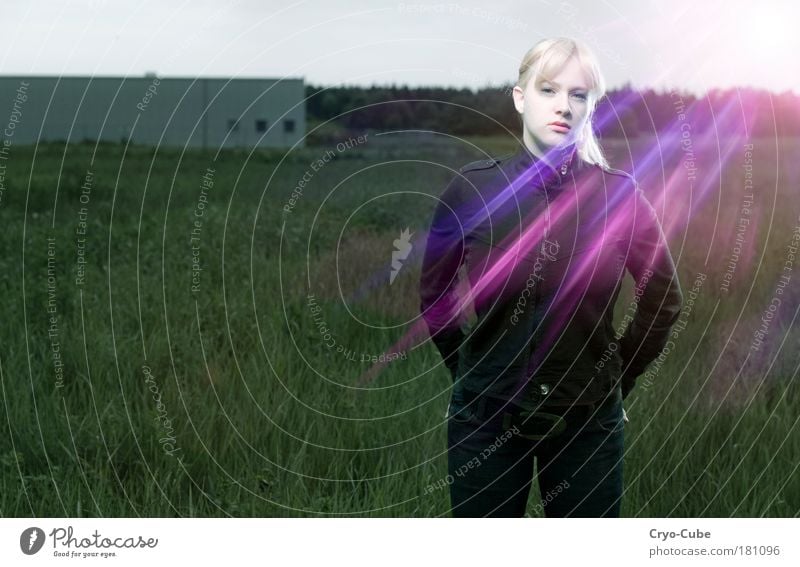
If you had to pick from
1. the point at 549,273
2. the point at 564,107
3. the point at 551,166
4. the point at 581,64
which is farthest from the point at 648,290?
the point at 581,64


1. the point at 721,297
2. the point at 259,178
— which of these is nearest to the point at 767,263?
the point at 721,297

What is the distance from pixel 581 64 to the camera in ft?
8.36

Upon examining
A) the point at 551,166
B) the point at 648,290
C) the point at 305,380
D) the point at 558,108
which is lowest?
the point at 305,380

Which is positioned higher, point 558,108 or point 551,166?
point 558,108

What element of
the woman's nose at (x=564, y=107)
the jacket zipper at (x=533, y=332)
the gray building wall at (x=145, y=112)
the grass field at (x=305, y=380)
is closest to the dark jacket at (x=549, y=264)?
the jacket zipper at (x=533, y=332)

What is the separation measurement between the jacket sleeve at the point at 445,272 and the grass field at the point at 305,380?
375 mm

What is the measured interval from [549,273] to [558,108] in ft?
1.67

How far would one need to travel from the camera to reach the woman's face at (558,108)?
253cm

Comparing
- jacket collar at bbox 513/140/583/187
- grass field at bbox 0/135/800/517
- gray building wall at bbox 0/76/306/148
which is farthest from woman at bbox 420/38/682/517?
gray building wall at bbox 0/76/306/148

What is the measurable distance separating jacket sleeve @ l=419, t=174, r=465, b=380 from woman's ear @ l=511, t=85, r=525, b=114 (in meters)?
0.29

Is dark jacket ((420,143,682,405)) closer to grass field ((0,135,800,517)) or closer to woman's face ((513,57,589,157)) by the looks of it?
woman's face ((513,57,589,157))

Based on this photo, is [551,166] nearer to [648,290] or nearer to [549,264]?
[549,264]
